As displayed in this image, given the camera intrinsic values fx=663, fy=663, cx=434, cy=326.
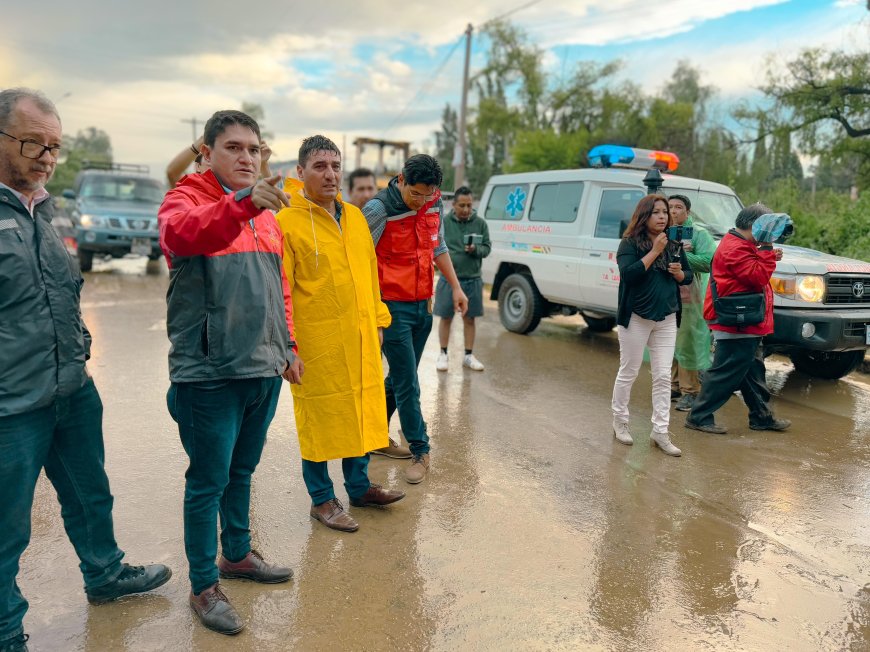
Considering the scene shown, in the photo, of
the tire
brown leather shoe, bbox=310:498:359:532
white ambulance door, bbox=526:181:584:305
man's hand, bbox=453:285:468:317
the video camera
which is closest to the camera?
brown leather shoe, bbox=310:498:359:532

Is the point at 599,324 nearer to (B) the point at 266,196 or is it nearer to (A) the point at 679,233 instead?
(A) the point at 679,233

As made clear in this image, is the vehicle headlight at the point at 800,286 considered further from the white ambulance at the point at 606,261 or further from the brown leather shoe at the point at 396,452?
the brown leather shoe at the point at 396,452

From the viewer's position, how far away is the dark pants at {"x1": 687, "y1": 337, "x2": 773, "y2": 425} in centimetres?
494

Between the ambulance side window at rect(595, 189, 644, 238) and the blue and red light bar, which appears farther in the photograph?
the blue and red light bar

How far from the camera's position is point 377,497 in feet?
12.0

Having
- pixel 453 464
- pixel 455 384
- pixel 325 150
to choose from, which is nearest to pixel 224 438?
pixel 325 150

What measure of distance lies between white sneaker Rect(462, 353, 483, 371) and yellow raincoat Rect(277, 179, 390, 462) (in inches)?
136

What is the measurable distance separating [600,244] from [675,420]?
260cm

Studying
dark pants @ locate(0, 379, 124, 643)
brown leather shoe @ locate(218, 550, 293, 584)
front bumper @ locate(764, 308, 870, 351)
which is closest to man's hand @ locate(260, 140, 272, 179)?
dark pants @ locate(0, 379, 124, 643)

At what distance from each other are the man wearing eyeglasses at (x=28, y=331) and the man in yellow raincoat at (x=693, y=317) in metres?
4.64

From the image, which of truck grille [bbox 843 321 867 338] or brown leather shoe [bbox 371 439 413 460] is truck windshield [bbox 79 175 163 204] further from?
truck grille [bbox 843 321 867 338]

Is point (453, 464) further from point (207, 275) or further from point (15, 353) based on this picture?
point (15, 353)

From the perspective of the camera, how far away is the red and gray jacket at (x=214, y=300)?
2410 millimetres

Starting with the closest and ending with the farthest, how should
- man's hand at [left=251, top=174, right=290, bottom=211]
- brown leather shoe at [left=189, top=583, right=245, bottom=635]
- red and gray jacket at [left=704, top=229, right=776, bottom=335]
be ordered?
man's hand at [left=251, top=174, right=290, bottom=211] < brown leather shoe at [left=189, top=583, right=245, bottom=635] < red and gray jacket at [left=704, top=229, right=776, bottom=335]
